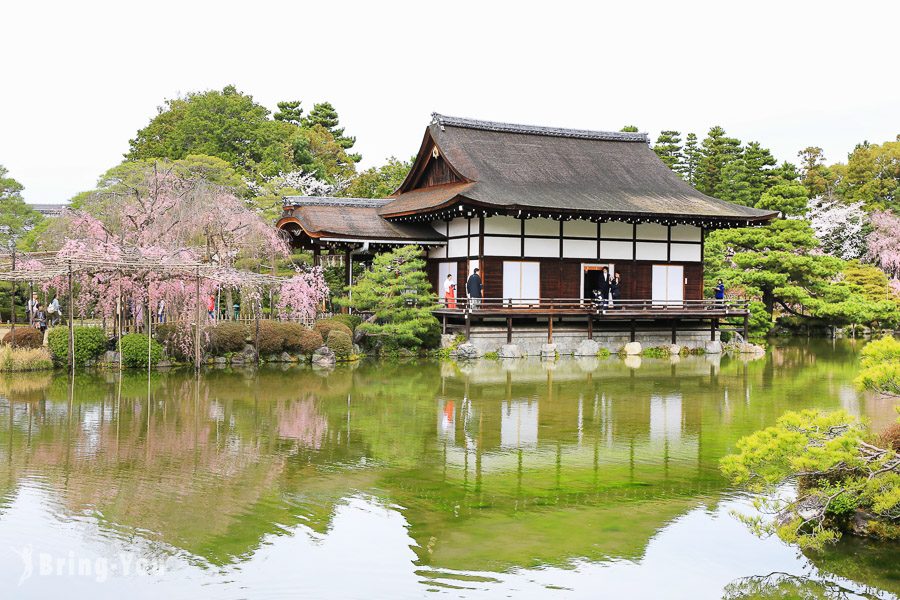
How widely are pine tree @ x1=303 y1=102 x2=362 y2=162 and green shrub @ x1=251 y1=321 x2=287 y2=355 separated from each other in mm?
36959

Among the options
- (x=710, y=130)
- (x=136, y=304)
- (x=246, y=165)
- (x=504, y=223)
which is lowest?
(x=136, y=304)

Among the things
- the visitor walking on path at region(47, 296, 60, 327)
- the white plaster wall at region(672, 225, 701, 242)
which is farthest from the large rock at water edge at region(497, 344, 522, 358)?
the visitor walking on path at region(47, 296, 60, 327)

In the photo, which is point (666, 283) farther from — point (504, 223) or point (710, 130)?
point (710, 130)

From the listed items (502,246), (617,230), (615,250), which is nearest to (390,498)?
(502,246)

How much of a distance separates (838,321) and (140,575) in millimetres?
34899

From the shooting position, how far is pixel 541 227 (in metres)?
27.7

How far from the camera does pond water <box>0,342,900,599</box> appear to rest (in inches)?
285

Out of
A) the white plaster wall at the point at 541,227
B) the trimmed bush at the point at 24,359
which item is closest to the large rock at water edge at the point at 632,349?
the white plaster wall at the point at 541,227

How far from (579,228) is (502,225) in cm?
286

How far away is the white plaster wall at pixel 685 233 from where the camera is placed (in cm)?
2991

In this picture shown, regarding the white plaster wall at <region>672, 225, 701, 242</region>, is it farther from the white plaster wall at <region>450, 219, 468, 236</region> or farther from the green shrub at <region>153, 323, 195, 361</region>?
→ the green shrub at <region>153, 323, 195, 361</region>

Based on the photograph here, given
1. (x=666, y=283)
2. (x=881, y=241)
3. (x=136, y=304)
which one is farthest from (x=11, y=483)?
(x=881, y=241)

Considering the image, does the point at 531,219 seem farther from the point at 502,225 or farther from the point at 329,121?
the point at 329,121

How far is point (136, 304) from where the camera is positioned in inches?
866
